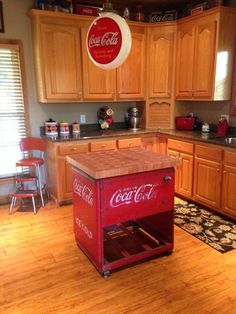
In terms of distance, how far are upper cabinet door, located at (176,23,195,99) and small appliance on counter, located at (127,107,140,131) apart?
0.71 m

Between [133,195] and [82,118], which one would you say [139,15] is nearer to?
[82,118]

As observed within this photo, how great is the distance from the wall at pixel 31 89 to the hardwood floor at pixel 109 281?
180 cm

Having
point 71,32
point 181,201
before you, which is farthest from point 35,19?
point 181,201

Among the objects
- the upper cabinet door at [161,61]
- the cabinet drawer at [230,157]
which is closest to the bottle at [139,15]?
the upper cabinet door at [161,61]

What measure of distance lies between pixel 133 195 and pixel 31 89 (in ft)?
7.86

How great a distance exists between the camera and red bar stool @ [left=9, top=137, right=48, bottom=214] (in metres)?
3.52

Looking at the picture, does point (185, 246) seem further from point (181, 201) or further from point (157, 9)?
point (157, 9)

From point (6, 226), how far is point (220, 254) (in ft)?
7.64

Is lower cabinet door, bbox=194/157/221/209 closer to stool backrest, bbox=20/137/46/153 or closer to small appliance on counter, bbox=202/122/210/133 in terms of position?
small appliance on counter, bbox=202/122/210/133

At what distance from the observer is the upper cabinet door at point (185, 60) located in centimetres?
383

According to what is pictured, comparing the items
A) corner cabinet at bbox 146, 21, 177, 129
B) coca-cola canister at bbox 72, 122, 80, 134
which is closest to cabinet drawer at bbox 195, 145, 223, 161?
corner cabinet at bbox 146, 21, 177, 129

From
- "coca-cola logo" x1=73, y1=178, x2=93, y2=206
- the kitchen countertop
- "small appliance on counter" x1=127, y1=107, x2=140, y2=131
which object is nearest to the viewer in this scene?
"coca-cola logo" x1=73, y1=178, x2=93, y2=206

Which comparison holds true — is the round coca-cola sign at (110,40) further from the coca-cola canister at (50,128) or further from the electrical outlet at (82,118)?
the electrical outlet at (82,118)

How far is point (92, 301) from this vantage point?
6.56 ft
